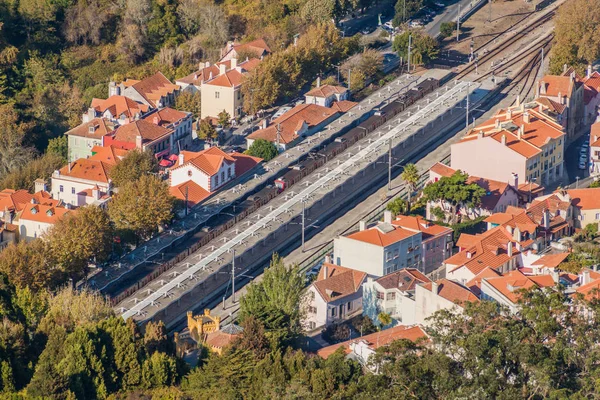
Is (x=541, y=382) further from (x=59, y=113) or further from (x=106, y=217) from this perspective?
(x=59, y=113)

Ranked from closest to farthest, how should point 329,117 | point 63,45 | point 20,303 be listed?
point 20,303 < point 329,117 < point 63,45

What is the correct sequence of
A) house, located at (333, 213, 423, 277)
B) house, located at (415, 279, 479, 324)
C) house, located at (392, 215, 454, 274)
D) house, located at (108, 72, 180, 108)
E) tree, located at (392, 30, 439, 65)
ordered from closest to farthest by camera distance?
house, located at (415, 279, 479, 324), house, located at (333, 213, 423, 277), house, located at (392, 215, 454, 274), house, located at (108, 72, 180, 108), tree, located at (392, 30, 439, 65)

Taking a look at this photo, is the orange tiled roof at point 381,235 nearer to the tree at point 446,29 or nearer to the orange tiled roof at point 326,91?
the orange tiled roof at point 326,91

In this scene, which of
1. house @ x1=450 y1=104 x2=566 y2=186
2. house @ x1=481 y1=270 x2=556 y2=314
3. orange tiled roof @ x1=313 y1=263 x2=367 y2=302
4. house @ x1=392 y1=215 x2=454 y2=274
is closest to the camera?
house @ x1=481 y1=270 x2=556 y2=314

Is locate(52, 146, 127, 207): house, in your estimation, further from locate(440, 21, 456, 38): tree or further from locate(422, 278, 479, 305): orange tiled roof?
locate(440, 21, 456, 38): tree

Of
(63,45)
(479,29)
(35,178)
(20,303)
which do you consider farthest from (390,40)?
(20,303)

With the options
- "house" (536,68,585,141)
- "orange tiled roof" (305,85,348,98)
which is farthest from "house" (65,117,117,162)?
"house" (536,68,585,141)
